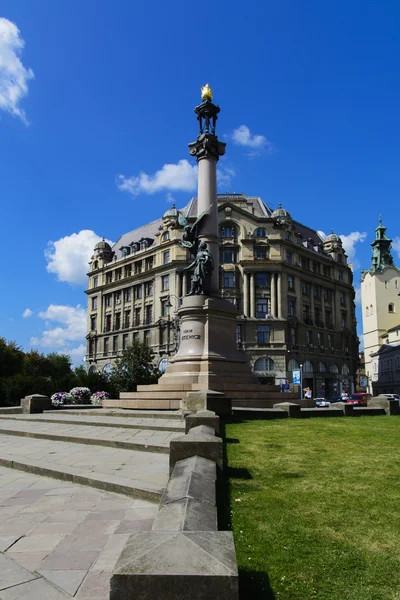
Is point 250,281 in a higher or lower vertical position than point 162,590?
higher

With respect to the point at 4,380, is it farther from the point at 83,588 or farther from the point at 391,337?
the point at 391,337

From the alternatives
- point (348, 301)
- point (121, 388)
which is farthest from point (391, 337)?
point (121, 388)

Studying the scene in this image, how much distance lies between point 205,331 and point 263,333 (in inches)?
1649

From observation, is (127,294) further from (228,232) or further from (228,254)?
(228,232)

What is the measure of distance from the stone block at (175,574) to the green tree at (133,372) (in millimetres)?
38409

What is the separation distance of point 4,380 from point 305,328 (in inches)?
1836

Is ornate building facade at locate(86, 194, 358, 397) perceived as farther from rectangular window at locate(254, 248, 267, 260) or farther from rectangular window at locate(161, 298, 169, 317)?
rectangular window at locate(254, 248, 267, 260)

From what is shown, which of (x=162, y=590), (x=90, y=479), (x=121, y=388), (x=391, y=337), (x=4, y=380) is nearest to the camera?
(x=162, y=590)

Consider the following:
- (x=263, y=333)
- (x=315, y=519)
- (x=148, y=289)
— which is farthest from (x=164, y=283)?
(x=315, y=519)

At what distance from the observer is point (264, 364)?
206ft

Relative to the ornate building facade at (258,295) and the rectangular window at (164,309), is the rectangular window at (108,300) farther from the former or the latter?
the rectangular window at (164,309)

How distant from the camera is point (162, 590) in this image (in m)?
2.69

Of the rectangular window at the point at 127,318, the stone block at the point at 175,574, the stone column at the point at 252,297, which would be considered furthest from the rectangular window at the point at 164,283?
the stone block at the point at 175,574

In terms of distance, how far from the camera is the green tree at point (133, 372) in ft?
143
